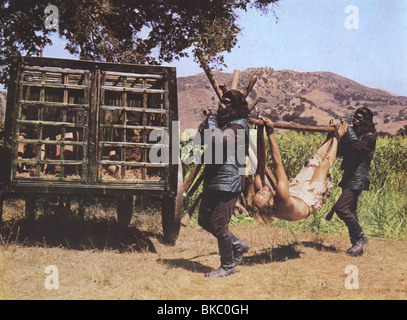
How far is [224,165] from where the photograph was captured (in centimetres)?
535

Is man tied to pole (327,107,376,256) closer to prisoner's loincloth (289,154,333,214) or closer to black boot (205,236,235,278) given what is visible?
prisoner's loincloth (289,154,333,214)

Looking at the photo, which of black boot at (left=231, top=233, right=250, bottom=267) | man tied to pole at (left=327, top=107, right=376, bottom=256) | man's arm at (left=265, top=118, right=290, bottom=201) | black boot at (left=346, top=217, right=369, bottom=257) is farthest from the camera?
black boot at (left=346, top=217, right=369, bottom=257)

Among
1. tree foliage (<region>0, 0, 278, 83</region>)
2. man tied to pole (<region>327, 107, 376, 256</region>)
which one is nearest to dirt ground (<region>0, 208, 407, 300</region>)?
man tied to pole (<region>327, 107, 376, 256</region>)

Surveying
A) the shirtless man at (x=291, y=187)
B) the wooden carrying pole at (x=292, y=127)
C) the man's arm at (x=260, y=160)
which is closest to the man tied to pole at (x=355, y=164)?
the shirtless man at (x=291, y=187)

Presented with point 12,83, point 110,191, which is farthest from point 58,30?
point 110,191

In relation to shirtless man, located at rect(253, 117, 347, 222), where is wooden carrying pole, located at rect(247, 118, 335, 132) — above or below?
above

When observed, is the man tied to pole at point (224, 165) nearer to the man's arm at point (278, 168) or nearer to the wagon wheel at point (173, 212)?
the man's arm at point (278, 168)

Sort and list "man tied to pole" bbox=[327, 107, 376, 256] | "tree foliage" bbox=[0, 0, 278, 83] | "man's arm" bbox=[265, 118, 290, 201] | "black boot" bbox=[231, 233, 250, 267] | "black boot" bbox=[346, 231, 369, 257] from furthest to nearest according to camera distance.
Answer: "tree foliage" bbox=[0, 0, 278, 83] < "black boot" bbox=[346, 231, 369, 257] < "man tied to pole" bbox=[327, 107, 376, 256] < "black boot" bbox=[231, 233, 250, 267] < "man's arm" bbox=[265, 118, 290, 201]

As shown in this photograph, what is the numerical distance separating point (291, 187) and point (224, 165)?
43.0 inches

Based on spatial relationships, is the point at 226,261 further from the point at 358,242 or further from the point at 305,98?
the point at 305,98

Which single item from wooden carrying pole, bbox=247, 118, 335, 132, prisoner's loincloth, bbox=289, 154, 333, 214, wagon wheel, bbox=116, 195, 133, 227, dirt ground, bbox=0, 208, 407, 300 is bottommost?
dirt ground, bbox=0, 208, 407, 300

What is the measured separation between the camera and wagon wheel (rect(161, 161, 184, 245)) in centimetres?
686

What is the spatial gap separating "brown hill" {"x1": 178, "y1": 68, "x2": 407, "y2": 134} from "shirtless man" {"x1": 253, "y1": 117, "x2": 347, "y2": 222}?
3613 centimetres
